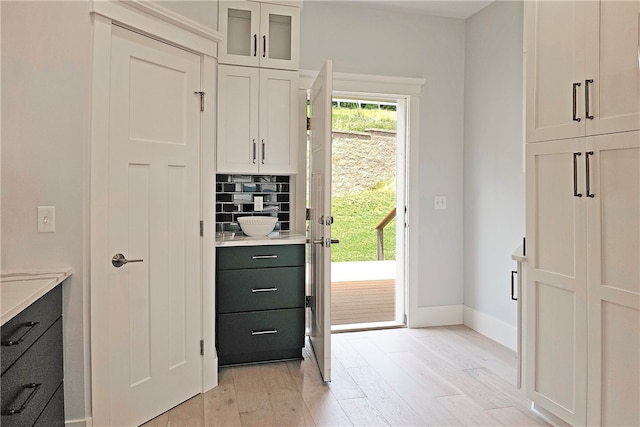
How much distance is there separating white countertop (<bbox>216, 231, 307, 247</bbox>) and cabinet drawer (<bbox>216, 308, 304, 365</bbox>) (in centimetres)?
49

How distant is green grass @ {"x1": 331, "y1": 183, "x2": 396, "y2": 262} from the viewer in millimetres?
7824

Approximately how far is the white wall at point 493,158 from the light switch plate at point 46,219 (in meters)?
3.12

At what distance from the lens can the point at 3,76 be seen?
1.95 meters

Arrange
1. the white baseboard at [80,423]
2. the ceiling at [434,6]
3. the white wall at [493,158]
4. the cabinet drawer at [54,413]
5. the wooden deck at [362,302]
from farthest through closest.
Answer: the wooden deck at [362,302]
the ceiling at [434,6]
the white wall at [493,158]
the white baseboard at [80,423]
the cabinet drawer at [54,413]

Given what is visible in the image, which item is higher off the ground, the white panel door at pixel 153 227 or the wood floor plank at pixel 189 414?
the white panel door at pixel 153 227

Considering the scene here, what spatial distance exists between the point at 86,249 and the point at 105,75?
2.81 ft

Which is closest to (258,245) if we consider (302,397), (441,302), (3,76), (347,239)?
(302,397)

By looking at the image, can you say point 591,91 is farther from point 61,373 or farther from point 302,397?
Result: point 61,373

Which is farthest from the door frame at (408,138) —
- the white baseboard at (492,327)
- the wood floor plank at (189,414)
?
the wood floor plank at (189,414)

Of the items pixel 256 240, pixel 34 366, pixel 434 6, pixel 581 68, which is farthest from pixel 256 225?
pixel 434 6

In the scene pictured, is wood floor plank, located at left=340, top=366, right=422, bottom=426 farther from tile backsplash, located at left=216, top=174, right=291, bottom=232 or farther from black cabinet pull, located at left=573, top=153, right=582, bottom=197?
black cabinet pull, located at left=573, top=153, right=582, bottom=197

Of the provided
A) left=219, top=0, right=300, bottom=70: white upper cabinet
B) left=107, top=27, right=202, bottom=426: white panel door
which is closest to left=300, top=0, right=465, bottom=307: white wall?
left=219, top=0, right=300, bottom=70: white upper cabinet

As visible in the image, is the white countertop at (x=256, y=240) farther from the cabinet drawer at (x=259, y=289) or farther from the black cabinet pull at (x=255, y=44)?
the black cabinet pull at (x=255, y=44)

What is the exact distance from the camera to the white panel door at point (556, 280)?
2.03 metres
